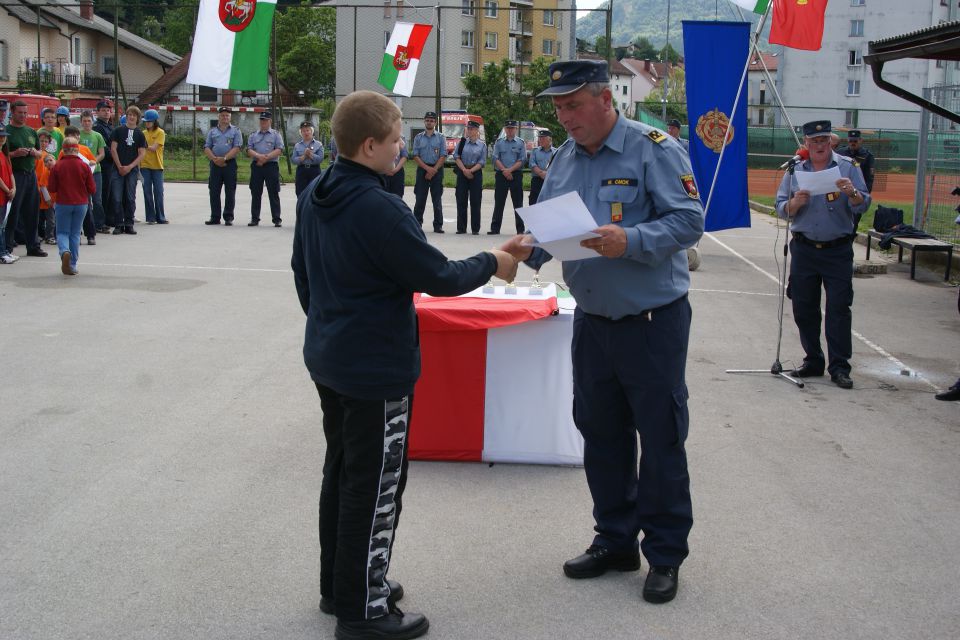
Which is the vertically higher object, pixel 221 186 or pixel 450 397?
pixel 221 186

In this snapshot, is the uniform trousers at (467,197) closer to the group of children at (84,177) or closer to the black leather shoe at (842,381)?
the group of children at (84,177)

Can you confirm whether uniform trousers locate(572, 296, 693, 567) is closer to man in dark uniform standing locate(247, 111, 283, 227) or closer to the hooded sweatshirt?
the hooded sweatshirt

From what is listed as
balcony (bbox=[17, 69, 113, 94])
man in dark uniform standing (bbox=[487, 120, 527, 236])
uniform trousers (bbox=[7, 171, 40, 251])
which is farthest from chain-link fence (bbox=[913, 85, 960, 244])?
balcony (bbox=[17, 69, 113, 94])

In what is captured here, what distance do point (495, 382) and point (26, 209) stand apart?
10657 millimetres

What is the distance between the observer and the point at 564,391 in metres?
5.39

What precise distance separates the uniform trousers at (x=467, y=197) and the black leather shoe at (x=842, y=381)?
36.5 feet

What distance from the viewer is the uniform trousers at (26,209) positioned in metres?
13.3

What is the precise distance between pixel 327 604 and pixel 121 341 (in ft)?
18.1

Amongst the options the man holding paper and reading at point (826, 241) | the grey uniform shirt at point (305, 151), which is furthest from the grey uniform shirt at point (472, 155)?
the man holding paper and reading at point (826, 241)

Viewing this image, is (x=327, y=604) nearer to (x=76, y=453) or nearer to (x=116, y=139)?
(x=76, y=453)

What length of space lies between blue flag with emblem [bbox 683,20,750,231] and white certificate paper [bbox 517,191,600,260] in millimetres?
6550

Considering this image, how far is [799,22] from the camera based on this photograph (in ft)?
33.7

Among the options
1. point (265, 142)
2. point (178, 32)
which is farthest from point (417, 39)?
point (178, 32)

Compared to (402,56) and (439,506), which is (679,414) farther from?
(402,56)
